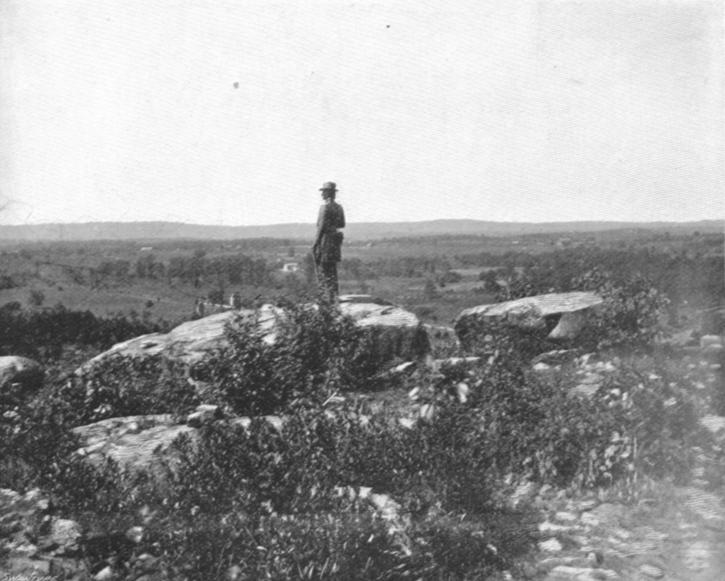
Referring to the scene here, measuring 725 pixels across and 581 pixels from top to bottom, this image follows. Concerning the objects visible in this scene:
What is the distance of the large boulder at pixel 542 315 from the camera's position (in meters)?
9.16

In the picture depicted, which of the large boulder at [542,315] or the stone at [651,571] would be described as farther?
the large boulder at [542,315]

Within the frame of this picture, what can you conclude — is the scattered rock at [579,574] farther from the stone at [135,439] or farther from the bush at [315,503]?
the stone at [135,439]

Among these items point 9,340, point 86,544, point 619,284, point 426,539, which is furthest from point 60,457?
point 619,284

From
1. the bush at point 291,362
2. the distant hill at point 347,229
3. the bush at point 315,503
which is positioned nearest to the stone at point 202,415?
the bush at point 291,362

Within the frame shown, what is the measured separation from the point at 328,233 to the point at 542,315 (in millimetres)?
3041

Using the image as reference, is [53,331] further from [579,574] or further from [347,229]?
[347,229]

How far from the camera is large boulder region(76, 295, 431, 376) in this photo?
7863mm

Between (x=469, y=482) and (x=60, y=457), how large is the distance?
2.81 meters

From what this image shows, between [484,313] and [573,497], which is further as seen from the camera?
[484,313]

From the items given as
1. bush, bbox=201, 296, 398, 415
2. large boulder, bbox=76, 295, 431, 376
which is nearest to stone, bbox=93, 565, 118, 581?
bush, bbox=201, 296, 398, 415

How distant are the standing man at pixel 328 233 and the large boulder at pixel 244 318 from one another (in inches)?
26.7

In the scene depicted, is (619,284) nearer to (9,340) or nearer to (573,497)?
(573,497)

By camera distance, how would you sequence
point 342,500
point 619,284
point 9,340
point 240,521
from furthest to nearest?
point 9,340 → point 619,284 → point 342,500 → point 240,521

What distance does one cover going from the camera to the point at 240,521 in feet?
13.3
